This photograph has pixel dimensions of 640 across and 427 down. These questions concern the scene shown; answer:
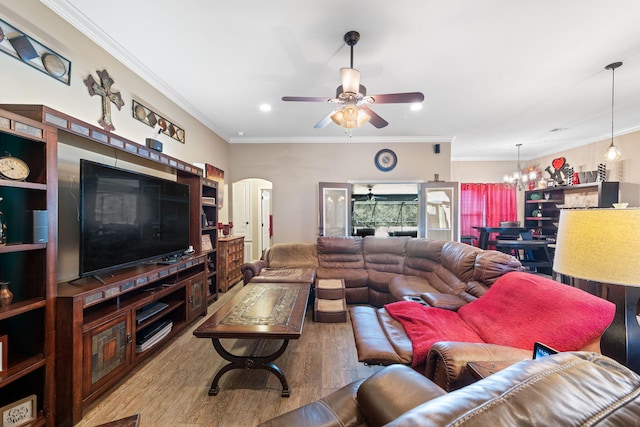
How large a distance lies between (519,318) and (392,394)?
49.3 inches

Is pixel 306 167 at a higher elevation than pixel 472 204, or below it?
higher

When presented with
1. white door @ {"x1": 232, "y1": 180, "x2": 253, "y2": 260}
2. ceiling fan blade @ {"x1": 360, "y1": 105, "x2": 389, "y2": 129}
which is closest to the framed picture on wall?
white door @ {"x1": 232, "y1": 180, "x2": 253, "y2": 260}

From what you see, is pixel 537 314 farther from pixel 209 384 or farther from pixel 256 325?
pixel 209 384

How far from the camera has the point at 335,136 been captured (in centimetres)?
504

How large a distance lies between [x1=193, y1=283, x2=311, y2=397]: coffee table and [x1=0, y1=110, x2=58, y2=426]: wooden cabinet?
0.82m

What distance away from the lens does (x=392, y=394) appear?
91 cm

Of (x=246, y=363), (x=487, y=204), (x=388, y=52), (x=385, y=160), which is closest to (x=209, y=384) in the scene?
(x=246, y=363)

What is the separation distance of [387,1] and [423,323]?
234cm

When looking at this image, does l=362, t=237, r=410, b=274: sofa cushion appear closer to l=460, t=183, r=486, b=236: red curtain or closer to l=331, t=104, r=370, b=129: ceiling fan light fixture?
l=331, t=104, r=370, b=129: ceiling fan light fixture

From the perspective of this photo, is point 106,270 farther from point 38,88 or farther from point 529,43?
point 529,43

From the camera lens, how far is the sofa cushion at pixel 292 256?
414 centimetres

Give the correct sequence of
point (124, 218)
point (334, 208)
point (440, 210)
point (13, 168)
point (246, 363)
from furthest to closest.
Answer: point (334, 208) < point (440, 210) < point (124, 218) < point (246, 363) < point (13, 168)

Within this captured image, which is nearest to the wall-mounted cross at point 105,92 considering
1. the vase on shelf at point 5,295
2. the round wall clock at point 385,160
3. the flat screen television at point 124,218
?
the flat screen television at point 124,218

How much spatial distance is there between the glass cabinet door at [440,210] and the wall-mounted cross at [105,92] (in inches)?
187
